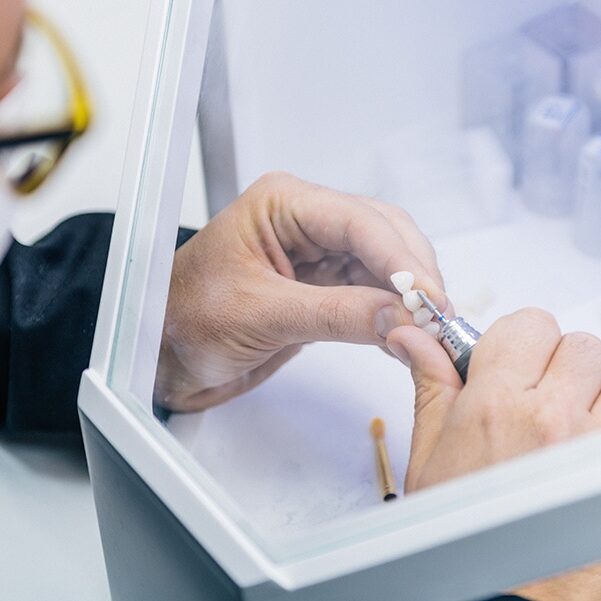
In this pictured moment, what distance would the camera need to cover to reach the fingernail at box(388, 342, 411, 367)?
1.97 ft

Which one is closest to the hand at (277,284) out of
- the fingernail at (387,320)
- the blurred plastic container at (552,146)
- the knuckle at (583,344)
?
the fingernail at (387,320)

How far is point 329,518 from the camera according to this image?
Answer: 501mm

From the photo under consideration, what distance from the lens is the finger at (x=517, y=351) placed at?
20.9 inches

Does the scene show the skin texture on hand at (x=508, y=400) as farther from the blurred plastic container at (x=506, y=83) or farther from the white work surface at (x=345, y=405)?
the blurred plastic container at (x=506, y=83)

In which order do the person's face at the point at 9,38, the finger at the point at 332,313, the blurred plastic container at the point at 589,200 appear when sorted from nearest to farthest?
the finger at the point at 332,313 < the blurred plastic container at the point at 589,200 < the person's face at the point at 9,38

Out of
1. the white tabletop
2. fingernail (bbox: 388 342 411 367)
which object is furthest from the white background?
fingernail (bbox: 388 342 411 367)

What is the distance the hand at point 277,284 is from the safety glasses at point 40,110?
0.42m

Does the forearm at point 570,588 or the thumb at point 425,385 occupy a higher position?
the thumb at point 425,385

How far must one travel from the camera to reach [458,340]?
573 millimetres

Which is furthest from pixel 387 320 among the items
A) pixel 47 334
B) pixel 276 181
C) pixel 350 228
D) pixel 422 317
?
pixel 47 334

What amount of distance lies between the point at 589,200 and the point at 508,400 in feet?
1.28

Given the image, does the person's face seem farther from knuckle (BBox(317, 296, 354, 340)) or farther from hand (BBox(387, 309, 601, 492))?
hand (BBox(387, 309, 601, 492))

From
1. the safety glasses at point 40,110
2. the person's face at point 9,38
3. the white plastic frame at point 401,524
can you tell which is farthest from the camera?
the safety glasses at point 40,110

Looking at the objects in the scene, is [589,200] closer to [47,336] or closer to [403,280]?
[403,280]
